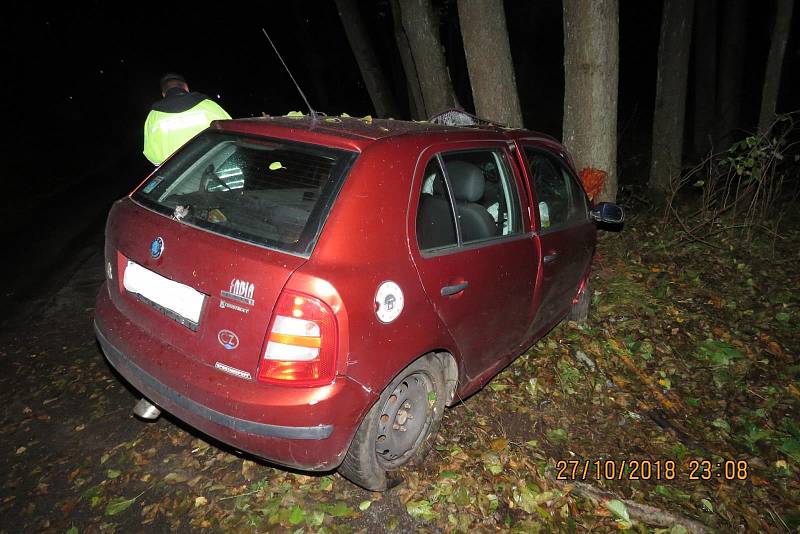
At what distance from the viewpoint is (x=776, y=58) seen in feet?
23.5

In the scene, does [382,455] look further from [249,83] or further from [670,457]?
[249,83]

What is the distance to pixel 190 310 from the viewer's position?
7.16 feet

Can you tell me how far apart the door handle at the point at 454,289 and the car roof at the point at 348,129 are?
0.80m

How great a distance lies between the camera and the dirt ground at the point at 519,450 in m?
2.61

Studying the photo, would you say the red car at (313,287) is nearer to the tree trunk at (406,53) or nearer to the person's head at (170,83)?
the person's head at (170,83)

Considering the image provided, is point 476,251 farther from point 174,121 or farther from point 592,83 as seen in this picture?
point 592,83

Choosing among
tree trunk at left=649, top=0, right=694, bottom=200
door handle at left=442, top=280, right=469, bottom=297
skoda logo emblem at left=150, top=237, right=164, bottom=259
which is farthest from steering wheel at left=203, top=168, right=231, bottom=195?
tree trunk at left=649, top=0, right=694, bottom=200

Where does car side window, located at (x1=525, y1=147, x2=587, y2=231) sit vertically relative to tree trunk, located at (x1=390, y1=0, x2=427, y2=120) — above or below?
below

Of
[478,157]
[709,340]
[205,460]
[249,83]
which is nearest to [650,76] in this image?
[709,340]

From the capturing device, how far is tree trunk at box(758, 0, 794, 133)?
699 cm

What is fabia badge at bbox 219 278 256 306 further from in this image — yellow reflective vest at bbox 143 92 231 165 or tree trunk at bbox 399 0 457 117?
tree trunk at bbox 399 0 457 117

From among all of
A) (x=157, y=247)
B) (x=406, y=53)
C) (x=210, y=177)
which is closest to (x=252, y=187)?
(x=210, y=177)

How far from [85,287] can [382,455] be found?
13.4 feet

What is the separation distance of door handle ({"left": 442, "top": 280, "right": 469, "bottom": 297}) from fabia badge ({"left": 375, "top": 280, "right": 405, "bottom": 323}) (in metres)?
0.31
